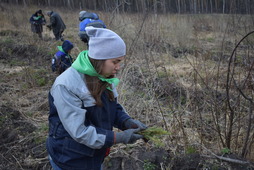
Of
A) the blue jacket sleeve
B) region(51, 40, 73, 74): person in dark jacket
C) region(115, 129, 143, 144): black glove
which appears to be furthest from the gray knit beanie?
region(51, 40, 73, 74): person in dark jacket

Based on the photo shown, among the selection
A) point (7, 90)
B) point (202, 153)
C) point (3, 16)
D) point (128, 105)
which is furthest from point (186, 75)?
point (3, 16)

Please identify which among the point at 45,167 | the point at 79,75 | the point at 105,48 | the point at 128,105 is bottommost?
the point at 45,167

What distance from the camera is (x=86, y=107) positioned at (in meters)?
1.56

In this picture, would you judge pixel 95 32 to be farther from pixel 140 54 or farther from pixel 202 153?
pixel 140 54

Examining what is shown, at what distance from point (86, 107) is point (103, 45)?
39cm

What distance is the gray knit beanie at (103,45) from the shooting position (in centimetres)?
157

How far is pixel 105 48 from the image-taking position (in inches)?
61.6

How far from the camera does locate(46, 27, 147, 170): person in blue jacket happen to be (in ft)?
4.84

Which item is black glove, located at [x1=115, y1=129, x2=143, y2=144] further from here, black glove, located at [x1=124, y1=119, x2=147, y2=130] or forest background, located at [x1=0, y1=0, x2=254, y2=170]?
forest background, located at [x1=0, y1=0, x2=254, y2=170]

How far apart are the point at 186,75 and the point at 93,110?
3998 millimetres

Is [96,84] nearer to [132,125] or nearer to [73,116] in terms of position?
[73,116]

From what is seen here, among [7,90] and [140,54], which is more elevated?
[140,54]

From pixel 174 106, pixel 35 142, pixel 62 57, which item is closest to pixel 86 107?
pixel 174 106

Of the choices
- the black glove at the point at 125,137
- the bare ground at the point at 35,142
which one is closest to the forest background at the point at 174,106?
the bare ground at the point at 35,142
